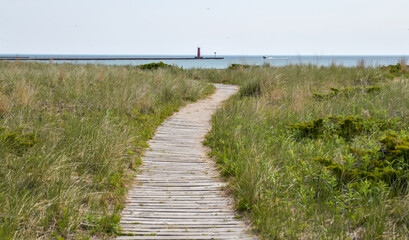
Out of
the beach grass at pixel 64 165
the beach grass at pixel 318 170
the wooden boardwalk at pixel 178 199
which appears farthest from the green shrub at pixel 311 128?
the beach grass at pixel 64 165

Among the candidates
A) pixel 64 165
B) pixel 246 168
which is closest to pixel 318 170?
pixel 246 168

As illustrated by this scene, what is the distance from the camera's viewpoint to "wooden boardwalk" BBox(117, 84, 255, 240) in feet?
13.0

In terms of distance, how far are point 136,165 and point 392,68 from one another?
1770 cm

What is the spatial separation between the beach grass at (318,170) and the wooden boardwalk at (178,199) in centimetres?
28

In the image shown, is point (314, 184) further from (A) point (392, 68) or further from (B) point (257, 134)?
(A) point (392, 68)

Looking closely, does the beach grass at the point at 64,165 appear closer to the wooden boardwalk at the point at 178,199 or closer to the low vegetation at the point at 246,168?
the low vegetation at the point at 246,168

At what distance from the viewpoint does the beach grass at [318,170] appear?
3857mm

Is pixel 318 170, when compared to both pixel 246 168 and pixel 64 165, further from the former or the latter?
pixel 64 165

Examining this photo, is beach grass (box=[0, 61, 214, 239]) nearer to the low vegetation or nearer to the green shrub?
the low vegetation

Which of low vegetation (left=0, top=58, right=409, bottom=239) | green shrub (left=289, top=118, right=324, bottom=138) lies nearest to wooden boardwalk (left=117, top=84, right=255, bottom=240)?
low vegetation (left=0, top=58, right=409, bottom=239)

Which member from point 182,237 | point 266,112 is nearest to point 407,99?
point 266,112

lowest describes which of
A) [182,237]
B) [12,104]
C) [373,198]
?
[182,237]

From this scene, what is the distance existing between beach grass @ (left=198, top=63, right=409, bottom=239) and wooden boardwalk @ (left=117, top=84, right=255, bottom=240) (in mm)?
280

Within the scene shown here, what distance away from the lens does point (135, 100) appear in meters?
9.95
